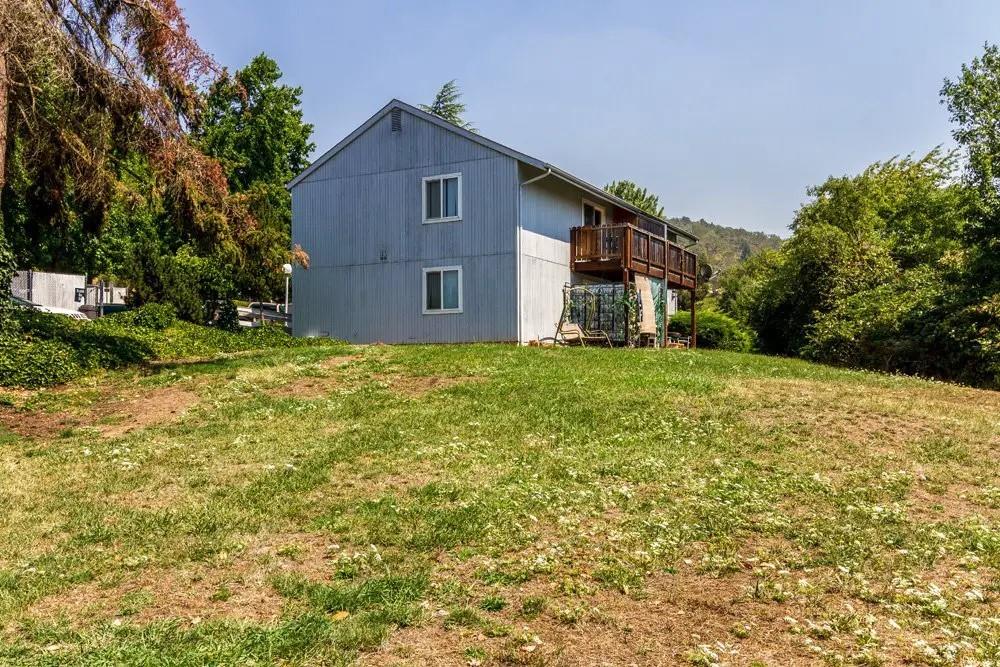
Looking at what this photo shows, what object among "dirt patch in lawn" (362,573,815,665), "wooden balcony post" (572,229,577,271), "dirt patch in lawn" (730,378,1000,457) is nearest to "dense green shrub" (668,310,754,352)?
"wooden balcony post" (572,229,577,271)

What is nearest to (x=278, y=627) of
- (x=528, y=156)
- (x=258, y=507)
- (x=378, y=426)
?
(x=258, y=507)

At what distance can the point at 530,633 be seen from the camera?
16.7ft

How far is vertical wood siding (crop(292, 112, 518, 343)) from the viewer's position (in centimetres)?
2378

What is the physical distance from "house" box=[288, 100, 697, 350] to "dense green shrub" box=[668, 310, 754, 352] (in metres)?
10.5

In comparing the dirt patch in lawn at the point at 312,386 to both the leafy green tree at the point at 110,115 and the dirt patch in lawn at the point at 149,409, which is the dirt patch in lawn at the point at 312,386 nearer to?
the dirt patch in lawn at the point at 149,409

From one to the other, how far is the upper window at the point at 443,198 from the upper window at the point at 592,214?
18.3 feet

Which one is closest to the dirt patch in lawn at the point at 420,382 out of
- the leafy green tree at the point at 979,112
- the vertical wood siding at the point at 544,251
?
the vertical wood siding at the point at 544,251

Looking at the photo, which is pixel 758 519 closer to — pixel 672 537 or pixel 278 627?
pixel 672 537

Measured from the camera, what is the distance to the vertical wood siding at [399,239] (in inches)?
936

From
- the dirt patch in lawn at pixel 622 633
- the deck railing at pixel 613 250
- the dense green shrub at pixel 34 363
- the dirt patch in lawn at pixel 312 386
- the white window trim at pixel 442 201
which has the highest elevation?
the white window trim at pixel 442 201

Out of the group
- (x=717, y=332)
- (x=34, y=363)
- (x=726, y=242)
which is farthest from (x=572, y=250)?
(x=726, y=242)

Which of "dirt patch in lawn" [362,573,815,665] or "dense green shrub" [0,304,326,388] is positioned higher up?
"dense green shrub" [0,304,326,388]

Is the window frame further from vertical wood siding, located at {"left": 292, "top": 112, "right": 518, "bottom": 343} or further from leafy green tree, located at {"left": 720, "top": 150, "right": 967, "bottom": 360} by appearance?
leafy green tree, located at {"left": 720, "top": 150, "right": 967, "bottom": 360}

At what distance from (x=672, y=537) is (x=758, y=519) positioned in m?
1.01
